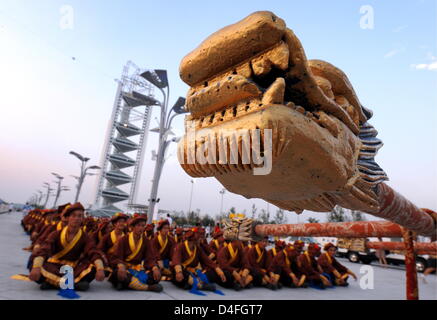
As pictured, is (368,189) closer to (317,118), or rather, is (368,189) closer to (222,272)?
(317,118)

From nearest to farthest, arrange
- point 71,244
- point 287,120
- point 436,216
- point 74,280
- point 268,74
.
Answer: point 287,120, point 268,74, point 436,216, point 74,280, point 71,244

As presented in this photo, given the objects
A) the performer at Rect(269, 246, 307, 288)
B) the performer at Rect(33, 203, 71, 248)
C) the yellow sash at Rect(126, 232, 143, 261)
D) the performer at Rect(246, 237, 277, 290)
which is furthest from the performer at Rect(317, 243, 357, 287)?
the performer at Rect(33, 203, 71, 248)

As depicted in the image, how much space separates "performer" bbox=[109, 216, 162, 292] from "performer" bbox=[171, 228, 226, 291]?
539 mm

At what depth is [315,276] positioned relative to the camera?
26.4 feet

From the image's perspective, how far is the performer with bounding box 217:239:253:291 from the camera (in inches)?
253

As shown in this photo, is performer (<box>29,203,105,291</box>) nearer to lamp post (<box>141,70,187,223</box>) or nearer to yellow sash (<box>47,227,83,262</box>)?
yellow sash (<box>47,227,83,262</box>)

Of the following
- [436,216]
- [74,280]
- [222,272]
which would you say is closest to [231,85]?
[436,216]

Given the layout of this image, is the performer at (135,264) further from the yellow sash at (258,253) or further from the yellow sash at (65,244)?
the yellow sash at (258,253)

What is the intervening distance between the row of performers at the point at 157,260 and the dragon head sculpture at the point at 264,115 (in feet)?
14.1

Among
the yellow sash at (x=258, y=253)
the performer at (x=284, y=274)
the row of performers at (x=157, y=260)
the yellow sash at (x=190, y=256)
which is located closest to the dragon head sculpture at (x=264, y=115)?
the row of performers at (x=157, y=260)

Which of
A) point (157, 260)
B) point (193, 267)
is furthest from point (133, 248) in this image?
point (193, 267)

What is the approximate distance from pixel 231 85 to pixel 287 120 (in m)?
0.19

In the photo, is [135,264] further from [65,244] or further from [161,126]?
[161,126]

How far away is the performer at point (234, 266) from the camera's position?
6434mm
